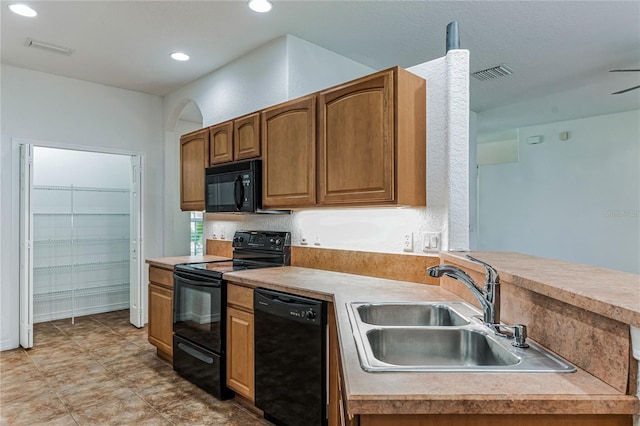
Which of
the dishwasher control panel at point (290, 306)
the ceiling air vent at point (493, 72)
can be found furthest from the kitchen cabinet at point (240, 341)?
the ceiling air vent at point (493, 72)

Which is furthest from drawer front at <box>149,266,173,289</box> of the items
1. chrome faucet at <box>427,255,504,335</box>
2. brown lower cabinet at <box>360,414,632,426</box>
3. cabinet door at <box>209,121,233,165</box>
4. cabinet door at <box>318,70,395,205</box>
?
brown lower cabinet at <box>360,414,632,426</box>

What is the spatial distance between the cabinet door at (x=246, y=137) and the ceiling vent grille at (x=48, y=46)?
175cm

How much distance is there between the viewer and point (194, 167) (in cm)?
373

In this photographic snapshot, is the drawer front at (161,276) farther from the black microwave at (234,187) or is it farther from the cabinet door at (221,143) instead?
the cabinet door at (221,143)

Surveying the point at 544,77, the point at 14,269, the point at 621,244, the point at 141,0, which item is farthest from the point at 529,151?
the point at 14,269

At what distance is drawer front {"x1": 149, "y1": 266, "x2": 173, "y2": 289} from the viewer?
10.7 ft

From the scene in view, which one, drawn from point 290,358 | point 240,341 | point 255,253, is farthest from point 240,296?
point 255,253

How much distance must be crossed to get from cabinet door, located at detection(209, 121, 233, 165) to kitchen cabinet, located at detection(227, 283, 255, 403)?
3.92 feet

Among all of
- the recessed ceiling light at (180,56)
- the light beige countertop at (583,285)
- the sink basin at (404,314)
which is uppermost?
the recessed ceiling light at (180,56)

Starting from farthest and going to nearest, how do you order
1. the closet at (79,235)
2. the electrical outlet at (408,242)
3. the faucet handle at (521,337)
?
the closet at (79,235)
the electrical outlet at (408,242)
the faucet handle at (521,337)

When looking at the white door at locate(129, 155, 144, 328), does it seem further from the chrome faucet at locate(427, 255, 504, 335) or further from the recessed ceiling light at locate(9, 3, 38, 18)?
the chrome faucet at locate(427, 255, 504, 335)

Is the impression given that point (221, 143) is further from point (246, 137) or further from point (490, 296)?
point (490, 296)

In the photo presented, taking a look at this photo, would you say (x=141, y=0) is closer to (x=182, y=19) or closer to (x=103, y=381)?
(x=182, y=19)

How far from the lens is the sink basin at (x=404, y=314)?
70.3 inches
